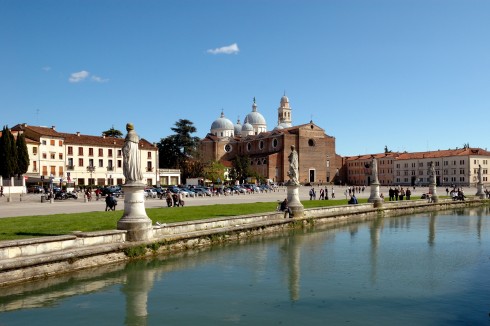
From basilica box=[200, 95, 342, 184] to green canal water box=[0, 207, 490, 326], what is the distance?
8096cm

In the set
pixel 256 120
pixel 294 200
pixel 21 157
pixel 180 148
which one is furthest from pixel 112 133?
pixel 294 200

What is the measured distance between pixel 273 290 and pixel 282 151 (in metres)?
90.9

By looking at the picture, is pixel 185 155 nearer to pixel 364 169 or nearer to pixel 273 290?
pixel 364 169

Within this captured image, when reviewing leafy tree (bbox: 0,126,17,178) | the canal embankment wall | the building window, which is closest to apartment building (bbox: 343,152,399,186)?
the building window

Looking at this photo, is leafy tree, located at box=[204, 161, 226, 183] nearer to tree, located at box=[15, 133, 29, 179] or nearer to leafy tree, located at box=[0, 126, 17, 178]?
tree, located at box=[15, 133, 29, 179]

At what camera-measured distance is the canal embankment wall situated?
11.8 metres

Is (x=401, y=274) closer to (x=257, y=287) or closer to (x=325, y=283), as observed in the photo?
(x=325, y=283)

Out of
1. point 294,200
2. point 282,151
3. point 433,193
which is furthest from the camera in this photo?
point 282,151

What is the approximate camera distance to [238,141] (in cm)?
12025

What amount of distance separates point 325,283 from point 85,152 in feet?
212

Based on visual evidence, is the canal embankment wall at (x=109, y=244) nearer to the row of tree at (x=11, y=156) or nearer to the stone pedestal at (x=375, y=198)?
the stone pedestal at (x=375, y=198)

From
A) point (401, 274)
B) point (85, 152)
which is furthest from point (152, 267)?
point (85, 152)

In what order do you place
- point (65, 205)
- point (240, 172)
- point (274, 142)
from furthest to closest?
point (274, 142) < point (240, 172) < point (65, 205)

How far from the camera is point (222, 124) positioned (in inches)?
5002
